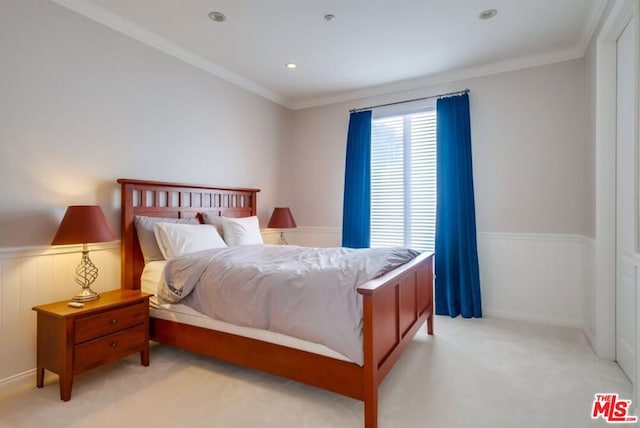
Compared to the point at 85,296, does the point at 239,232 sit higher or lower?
higher

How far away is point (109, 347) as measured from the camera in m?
2.38

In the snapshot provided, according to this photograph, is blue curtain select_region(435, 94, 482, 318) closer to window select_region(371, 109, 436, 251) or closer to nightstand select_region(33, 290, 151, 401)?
window select_region(371, 109, 436, 251)

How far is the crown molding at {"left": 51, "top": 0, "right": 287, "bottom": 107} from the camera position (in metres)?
2.69

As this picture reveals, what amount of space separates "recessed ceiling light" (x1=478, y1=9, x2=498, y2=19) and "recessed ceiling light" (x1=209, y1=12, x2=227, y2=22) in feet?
7.22

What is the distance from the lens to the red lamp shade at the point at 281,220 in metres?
4.52

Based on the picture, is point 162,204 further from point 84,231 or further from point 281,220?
point 281,220

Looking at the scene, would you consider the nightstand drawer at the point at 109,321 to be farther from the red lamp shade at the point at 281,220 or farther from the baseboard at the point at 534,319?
the baseboard at the point at 534,319

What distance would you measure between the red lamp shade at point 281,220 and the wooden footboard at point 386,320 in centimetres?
205

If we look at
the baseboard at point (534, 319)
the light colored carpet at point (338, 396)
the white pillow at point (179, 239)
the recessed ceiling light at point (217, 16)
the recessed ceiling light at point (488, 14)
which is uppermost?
the recessed ceiling light at point (217, 16)

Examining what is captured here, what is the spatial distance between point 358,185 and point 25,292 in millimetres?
3561

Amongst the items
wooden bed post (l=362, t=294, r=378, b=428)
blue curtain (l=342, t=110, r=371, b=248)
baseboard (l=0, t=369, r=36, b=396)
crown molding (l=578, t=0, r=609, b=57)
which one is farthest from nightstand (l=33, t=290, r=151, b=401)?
crown molding (l=578, t=0, r=609, b=57)

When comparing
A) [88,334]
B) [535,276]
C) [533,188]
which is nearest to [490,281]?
[535,276]

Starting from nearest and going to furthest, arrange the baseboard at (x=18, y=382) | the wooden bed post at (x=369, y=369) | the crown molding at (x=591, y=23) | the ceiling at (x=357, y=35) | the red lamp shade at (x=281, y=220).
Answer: the wooden bed post at (x=369, y=369), the baseboard at (x=18, y=382), the crown molding at (x=591, y=23), the ceiling at (x=357, y=35), the red lamp shade at (x=281, y=220)

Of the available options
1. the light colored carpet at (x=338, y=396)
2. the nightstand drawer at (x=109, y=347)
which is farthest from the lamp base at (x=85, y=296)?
the light colored carpet at (x=338, y=396)
